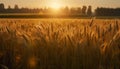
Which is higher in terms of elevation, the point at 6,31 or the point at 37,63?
the point at 6,31

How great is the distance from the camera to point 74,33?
366 cm

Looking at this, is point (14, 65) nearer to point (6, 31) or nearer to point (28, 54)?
point (28, 54)

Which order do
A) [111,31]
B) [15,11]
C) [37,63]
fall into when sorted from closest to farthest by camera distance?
[37,63]
[111,31]
[15,11]

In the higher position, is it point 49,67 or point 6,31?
point 6,31

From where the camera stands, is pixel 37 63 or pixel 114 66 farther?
pixel 37 63

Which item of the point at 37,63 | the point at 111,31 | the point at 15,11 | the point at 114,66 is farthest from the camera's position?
the point at 15,11

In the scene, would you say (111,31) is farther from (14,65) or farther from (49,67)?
(14,65)

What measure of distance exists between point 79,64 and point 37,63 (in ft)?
1.54

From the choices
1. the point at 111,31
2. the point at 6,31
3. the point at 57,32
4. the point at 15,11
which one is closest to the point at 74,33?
the point at 57,32

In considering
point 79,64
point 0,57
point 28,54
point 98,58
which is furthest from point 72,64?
point 0,57

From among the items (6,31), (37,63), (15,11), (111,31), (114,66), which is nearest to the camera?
(114,66)

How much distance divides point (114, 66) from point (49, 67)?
690mm

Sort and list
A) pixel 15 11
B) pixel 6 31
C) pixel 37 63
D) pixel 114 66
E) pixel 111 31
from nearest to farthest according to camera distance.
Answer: pixel 114 66, pixel 37 63, pixel 111 31, pixel 6 31, pixel 15 11

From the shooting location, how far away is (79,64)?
343 cm
